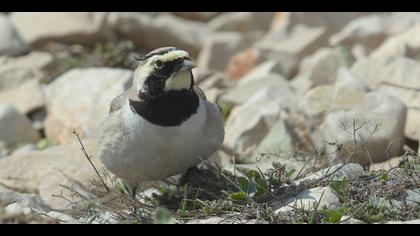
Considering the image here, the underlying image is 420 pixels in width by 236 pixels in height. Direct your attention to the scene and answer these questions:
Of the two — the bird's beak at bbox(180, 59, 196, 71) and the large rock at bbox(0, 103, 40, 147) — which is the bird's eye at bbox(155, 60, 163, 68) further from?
the large rock at bbox(0, 103, 40, 147)

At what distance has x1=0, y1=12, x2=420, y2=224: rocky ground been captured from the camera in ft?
18.8

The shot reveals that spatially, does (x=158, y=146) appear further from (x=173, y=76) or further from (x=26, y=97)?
(x=26, y=97)

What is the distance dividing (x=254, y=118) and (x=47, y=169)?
1945 mm

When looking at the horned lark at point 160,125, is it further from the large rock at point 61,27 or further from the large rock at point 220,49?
the large rock at point 61,27

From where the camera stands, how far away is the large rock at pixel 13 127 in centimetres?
941

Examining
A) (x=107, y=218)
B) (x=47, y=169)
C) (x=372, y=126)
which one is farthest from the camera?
(x=47, y=169)

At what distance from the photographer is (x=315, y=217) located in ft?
17.2

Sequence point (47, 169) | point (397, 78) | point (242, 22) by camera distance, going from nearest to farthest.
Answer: point (47, 169)
point (397, 78)
point (242, 22)

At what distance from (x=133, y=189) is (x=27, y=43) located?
5.52 m

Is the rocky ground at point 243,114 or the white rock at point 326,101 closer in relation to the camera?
the rocky ground at point 243,114

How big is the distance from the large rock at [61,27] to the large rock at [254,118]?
3.57m

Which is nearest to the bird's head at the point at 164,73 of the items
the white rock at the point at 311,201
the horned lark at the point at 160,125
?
the horned lark at the point at 160,125

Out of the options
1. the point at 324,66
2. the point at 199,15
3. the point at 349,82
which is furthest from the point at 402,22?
the point at 199,15

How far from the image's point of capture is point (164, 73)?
6273 millimetres
